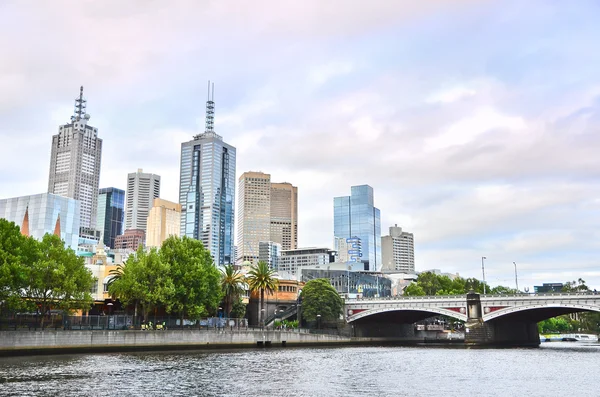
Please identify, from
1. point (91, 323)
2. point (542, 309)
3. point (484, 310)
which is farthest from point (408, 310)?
point (91, 323)

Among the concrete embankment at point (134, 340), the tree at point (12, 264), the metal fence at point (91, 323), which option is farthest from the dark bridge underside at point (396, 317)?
the tree at point (12, 264)

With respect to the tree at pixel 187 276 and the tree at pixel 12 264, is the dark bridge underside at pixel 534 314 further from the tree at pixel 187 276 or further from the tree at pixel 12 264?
the tree at pixel 12 264

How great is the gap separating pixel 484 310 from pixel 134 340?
71.5 meters

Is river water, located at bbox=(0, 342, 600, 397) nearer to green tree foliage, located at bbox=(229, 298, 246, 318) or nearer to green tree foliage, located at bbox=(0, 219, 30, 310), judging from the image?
green tree foliage, located at bbox=(0, 219, 30, 310)

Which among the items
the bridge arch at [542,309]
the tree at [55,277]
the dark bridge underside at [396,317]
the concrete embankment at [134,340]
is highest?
the tree at [55,277]

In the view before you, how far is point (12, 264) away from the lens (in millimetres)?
76625

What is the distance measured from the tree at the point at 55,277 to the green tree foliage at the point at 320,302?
182ft

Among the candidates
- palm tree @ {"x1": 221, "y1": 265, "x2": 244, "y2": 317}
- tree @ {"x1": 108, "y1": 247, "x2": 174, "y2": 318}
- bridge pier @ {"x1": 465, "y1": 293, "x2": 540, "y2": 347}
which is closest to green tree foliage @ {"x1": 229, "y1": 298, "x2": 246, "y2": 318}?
palm tree @ {"x1": 221, "y1": 265, "x2": 244, "y2": 317}

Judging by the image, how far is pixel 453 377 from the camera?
58469 mm

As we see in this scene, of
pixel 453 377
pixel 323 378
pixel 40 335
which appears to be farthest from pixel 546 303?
pixel 40 335

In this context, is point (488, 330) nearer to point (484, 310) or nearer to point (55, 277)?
point (484, 310)

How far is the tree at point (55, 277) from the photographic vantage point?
82875 millimetres

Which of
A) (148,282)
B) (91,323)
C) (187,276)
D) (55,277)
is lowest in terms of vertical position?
(91,323)

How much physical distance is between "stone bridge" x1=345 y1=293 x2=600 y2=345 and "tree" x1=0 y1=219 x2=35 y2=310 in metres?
77.8
